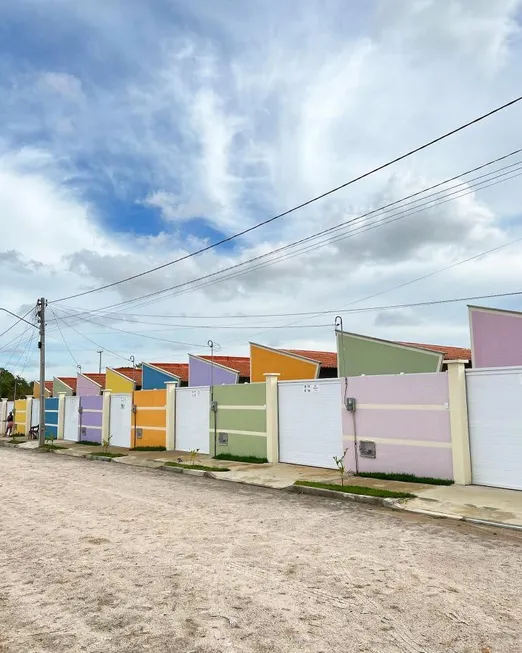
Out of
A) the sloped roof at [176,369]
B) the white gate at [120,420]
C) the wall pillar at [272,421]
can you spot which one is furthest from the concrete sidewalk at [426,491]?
the sloped roof at [176,369]

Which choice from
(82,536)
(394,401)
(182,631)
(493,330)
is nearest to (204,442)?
(394,401)

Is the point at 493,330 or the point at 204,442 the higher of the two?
the point at 493,330

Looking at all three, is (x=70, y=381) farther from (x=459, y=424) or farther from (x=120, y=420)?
(x=459, y=424)

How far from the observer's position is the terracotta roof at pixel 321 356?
20938 millimetres

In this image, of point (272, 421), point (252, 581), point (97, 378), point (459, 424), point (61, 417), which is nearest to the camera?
point (252, 581)

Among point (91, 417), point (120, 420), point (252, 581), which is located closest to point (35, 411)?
point (91, 417)

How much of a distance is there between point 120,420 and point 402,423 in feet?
58.3

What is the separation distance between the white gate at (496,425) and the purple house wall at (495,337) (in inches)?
88.3

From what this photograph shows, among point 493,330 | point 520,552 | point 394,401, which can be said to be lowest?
point 520,552

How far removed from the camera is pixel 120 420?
90.1ft

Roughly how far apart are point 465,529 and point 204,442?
13.7 metres

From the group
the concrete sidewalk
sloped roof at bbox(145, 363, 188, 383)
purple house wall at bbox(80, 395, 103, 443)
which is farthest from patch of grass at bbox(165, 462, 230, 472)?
purple house wall at bbox(80, 395, 103, 443)

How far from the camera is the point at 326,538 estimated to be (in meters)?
7.85

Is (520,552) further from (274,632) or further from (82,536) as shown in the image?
(82,536)
